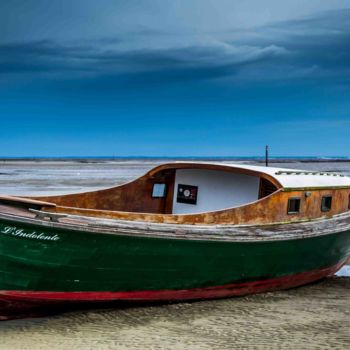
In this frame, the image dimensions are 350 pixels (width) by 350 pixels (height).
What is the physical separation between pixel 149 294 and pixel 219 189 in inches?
133

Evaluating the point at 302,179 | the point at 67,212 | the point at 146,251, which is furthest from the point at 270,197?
the point at 67,212

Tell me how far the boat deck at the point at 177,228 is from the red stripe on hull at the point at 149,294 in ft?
3.29

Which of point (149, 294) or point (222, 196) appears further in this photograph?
point (222, 196)

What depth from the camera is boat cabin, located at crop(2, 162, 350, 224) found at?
9641 millimetres

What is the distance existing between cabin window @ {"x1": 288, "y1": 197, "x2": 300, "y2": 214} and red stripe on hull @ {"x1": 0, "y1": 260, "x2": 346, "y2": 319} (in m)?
1.25

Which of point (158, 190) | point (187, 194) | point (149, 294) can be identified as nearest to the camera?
point (149, 294)

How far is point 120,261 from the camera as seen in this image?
821 cm

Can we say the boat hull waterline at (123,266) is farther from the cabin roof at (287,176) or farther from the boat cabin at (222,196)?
the cabin roof at (287,176)

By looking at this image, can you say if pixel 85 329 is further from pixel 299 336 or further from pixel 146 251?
pixel 299 336

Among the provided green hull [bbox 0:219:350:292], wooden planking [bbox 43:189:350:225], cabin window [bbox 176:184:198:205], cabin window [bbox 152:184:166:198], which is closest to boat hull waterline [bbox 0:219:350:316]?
green hull [bbox 0:219:350:292]

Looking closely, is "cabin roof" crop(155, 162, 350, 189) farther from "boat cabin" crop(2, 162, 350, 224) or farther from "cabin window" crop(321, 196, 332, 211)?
"cabin window" crop(321, 196, 332, 211)

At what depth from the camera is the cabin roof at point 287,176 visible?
33.6 feet

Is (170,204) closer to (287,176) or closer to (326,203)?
(287,176)

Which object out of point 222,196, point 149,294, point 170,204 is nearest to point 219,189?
point 222,196
